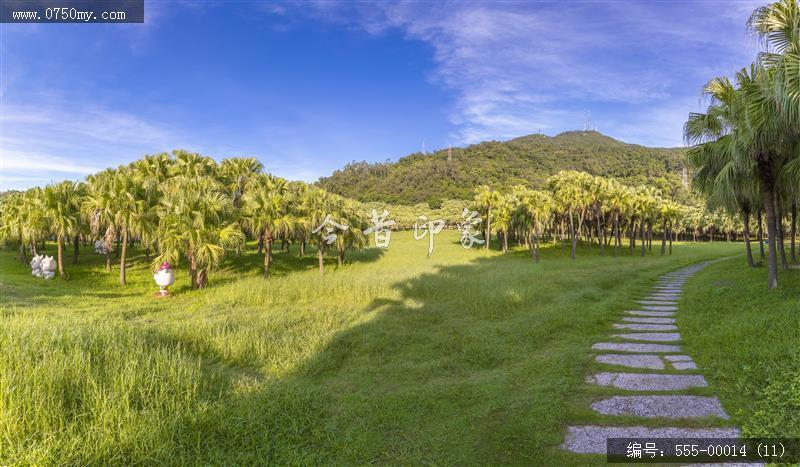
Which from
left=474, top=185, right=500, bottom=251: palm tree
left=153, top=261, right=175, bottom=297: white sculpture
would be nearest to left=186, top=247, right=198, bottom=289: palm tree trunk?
left=153, top=261, right=175, bottom=297: white sculpture

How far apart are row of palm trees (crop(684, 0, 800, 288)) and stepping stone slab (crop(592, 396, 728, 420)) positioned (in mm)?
7953

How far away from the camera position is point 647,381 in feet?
23.1

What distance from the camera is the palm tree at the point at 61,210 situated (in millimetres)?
27875

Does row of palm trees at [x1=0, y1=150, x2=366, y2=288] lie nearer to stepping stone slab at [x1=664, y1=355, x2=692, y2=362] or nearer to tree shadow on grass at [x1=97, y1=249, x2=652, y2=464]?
tree shadow on grass at [x1=97, y1=249, x2=652, y2=464]

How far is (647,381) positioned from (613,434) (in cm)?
227

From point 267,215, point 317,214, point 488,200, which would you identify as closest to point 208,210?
point 267,215

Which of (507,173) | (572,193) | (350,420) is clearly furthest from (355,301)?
(507,173)

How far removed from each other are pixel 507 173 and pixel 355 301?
4673 inches

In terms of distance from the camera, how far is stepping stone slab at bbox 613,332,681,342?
9.70 m

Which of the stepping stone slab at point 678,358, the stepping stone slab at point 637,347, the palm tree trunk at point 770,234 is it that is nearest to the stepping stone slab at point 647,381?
the stepping stone slab at point 678,358

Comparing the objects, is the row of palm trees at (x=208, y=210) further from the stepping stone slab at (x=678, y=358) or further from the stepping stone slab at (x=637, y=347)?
the stepping stone slab at (x=678, y=358)

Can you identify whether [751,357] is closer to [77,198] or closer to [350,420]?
[350,420]

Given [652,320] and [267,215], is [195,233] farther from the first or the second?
[652,320]

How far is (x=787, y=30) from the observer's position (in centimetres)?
1047
